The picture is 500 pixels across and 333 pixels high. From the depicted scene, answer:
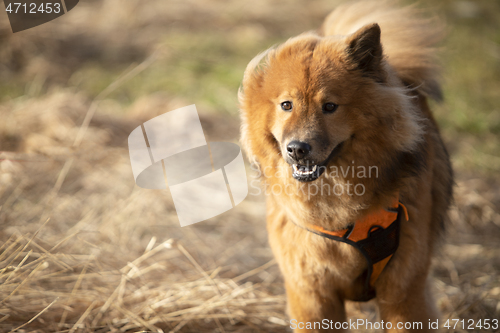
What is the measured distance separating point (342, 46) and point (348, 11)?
1.15 meters

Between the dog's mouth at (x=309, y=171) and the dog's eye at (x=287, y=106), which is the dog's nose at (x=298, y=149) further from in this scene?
the dog's eye at (x=287, y=106)

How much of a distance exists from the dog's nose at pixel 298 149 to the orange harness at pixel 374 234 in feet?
1.68

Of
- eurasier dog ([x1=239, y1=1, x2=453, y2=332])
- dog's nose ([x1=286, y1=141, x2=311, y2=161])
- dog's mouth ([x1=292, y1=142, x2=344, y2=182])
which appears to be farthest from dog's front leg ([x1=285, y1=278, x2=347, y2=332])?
dog's nose ([x1=286, y1=141, x2=311, y2=161])

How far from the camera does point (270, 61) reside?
2258 mm

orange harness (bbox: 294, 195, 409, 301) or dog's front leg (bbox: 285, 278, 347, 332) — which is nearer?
orange harness (bbox: 294, 195, 409, 301)

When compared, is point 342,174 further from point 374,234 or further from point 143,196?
point 143,196

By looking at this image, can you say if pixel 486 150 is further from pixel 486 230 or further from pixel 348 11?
pixel 348 11

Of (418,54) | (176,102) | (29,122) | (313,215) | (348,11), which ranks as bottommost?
(176,102)

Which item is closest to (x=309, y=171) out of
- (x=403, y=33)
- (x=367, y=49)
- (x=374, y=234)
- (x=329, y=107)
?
(x=329, y=107)

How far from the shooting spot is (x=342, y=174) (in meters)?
2.10

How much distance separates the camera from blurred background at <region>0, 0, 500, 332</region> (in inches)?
109

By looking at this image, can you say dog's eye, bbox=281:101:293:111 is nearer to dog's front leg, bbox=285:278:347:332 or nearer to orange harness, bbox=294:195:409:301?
orange harness, bbox=294:195:409:301

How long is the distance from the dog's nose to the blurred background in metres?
1.31

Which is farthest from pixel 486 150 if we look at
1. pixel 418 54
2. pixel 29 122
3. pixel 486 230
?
pixel 29 122
